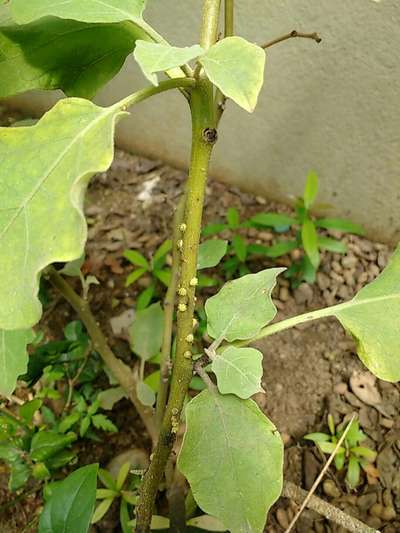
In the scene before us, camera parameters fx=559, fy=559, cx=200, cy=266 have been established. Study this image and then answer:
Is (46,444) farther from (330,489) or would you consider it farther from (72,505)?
(330,489)

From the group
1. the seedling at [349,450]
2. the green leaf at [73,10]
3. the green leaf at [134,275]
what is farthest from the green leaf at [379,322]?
the green leaf at [134,275]

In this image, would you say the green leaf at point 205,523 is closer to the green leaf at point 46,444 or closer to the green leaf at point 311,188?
the green leaf at point 46,444

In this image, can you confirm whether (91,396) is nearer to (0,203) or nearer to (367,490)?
(367,490)

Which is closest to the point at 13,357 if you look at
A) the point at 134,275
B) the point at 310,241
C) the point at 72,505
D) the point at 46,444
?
the point at 72,505

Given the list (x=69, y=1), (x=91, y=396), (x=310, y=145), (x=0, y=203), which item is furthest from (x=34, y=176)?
(x=310, y=145)

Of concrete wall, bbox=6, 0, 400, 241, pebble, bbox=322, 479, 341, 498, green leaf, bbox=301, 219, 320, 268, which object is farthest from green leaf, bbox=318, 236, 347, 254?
pebble, bbox=322, 479, 341, 498
